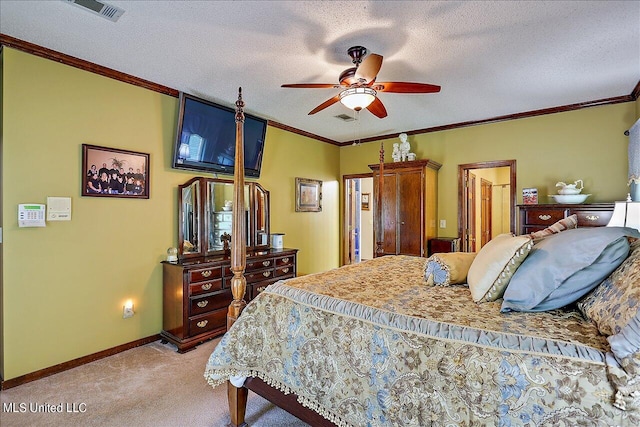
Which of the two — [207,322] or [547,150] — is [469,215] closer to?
[547,150]

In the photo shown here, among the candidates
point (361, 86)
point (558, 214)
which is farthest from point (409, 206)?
point (361, 86)

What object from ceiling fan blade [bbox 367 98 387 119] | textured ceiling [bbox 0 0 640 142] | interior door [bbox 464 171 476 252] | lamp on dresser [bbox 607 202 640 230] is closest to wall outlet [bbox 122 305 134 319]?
textured ceiling [bbox 0 0 640 142]

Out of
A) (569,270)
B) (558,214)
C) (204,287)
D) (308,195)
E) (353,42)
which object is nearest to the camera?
(569,270)

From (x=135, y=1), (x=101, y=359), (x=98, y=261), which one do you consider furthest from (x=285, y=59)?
(x=101, y=359)

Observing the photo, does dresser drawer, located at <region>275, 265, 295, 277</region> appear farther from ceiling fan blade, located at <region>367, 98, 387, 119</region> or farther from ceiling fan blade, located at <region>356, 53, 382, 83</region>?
ceiling fan blade, located at <region>356, 53, 382, 83</region>

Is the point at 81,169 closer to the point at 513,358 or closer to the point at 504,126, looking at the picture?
the point at 513,358

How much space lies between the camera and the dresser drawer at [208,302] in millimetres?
3172

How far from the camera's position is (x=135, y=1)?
1977 mm

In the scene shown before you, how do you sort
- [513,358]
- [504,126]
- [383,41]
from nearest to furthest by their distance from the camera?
[513,358], [383,41], [504,126]

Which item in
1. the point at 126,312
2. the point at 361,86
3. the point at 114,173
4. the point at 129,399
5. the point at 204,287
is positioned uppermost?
the point at 361,86

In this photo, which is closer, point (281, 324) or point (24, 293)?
point (281, 324)

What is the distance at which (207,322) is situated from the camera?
327cm

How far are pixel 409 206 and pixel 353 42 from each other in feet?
9.28

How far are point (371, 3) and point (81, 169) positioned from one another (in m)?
2.76
